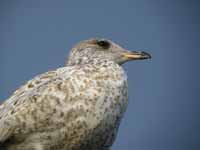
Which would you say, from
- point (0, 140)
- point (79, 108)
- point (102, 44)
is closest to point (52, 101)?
point (79, 108)

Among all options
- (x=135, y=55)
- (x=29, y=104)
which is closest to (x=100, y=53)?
(x=135, y=55)

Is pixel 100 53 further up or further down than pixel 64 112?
further up

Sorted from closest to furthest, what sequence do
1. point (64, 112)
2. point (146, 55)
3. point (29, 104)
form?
point (64, 112), point (29, 104), point (146, 55)

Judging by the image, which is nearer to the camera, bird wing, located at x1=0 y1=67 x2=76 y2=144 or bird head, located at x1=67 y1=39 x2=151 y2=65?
bird wing, located at x1=0 y1=67 x2=76 y2=144

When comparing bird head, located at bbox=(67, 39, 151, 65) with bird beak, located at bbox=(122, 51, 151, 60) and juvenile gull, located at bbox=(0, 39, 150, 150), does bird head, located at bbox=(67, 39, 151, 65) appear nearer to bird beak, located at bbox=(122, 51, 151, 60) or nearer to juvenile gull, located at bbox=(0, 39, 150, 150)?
bird beak, located at bbox=(122, 51, 151, 60)

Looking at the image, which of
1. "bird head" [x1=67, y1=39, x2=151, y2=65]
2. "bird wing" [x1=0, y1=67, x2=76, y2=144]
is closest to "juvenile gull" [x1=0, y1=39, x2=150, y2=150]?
"bird wing" [x1=0, y1=67, x2=76, y2=144]

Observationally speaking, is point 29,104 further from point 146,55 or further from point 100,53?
point 146,55
